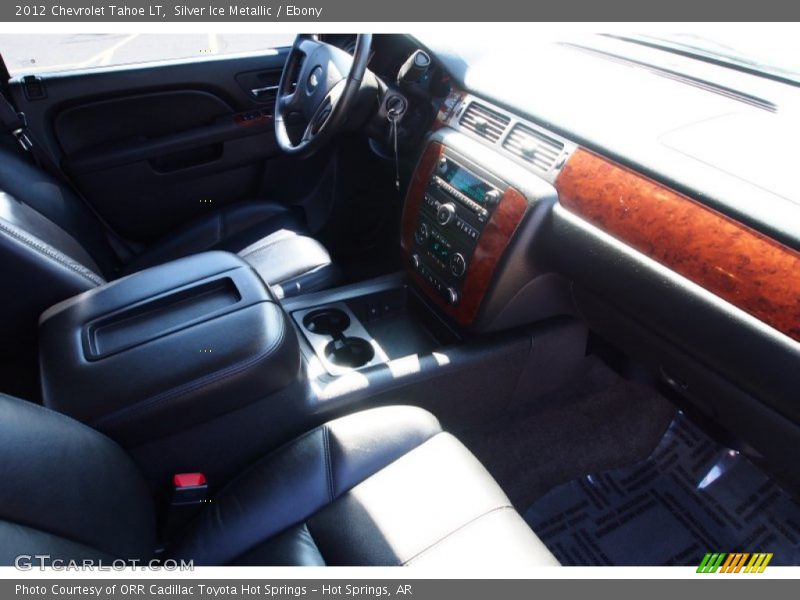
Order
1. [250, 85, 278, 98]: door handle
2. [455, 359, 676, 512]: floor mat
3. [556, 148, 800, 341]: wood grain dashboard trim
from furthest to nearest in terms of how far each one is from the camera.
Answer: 1. [250, 85, 278, 98]: door handle
2. [455, 359, 676, 512]: floor mat
3. [556, 148, 800, 341]: wood grain dashboard trim

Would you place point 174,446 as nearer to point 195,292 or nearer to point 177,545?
point 177,545

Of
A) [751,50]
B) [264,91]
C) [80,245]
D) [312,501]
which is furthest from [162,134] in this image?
[751,50]

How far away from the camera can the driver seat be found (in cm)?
112

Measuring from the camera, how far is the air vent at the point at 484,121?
1299 millimetres

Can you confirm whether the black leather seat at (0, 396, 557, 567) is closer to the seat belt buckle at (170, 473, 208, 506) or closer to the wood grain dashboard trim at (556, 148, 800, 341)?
the seat belt buckle at (170, 473, 208, 506)

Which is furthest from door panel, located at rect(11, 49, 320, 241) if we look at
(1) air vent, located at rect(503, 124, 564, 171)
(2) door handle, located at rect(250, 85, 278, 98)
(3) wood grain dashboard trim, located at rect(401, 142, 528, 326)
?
(1) air vent, located at rect(503, 124, 564, 171)

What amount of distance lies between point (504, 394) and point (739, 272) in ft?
2.33

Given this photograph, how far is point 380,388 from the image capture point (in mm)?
1248

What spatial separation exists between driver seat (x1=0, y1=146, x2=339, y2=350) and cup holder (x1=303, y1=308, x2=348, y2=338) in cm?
10

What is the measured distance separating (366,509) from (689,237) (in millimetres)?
690

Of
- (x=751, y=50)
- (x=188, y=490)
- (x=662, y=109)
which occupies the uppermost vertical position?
(x=751, y=50)
